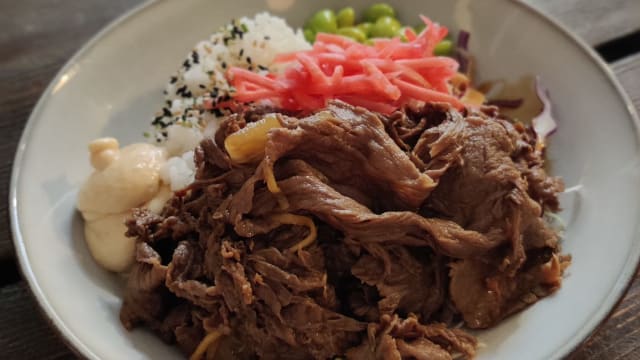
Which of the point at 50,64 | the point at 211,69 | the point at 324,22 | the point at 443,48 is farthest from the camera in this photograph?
the point at 50,64

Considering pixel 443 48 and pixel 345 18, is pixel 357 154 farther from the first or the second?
pixel 345 18

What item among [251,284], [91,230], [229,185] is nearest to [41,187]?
[91,230]

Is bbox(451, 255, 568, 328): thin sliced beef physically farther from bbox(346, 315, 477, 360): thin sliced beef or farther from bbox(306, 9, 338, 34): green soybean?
bbox(306, 9, 338, 34): green soybean

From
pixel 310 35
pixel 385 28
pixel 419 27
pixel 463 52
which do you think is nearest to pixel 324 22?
pixel 310 35

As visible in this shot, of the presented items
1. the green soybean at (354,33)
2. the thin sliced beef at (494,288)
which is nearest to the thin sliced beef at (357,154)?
the thin sliced beef at (494,288)

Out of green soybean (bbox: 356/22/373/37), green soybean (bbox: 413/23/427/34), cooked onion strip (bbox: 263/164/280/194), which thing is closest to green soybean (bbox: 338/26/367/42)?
green soybean (bbox: 356/22/373/37)

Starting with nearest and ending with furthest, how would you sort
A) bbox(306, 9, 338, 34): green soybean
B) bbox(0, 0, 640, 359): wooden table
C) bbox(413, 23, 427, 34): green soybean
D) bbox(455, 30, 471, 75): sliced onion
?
bbox(0, 0, 640, 359): wooden table
bbox(455, 30, 471, 75): sliced onion
bbox(306, 9, 338, 34): green soybean
bbox(413, 23, 427, 34): green soybean
